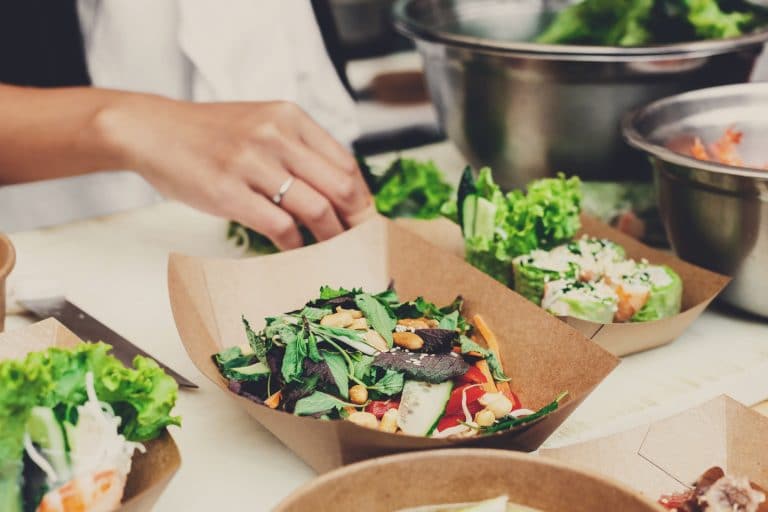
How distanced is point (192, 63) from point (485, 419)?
5.80 feet

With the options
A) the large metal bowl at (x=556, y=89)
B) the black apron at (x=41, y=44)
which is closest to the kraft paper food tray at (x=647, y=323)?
the large metal bowl at (x=556, y=89)

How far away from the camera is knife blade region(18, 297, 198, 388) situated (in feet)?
4.61

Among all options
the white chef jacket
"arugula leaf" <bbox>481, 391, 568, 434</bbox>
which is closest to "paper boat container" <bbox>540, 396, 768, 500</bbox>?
"arugula leaf" <bbox>481, 391, 568, 434</bbox>

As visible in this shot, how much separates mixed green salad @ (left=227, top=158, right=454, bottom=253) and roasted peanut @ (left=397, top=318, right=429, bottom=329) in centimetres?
51

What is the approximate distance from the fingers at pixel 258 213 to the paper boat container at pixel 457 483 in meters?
0.87

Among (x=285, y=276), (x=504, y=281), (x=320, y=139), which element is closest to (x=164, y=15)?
(x=320, y=139)

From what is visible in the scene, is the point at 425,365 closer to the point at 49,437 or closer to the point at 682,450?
the point at 682,450

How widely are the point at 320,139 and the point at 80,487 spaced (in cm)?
106

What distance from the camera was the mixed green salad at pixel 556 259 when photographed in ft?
4.75

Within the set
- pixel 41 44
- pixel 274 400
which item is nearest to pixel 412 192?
pixel 274 400

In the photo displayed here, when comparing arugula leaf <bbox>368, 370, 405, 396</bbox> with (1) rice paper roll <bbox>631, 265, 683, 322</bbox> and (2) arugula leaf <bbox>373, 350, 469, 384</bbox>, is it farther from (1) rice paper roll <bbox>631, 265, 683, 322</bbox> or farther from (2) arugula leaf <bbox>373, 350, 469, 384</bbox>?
(1) rice paper roll <bbox>631, 265, 683, 322</bbox>

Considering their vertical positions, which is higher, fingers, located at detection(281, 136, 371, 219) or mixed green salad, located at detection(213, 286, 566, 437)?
fingers, located at detection(281, 136, 371, 219)

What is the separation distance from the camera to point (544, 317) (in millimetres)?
1352

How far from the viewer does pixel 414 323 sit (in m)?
1.41
